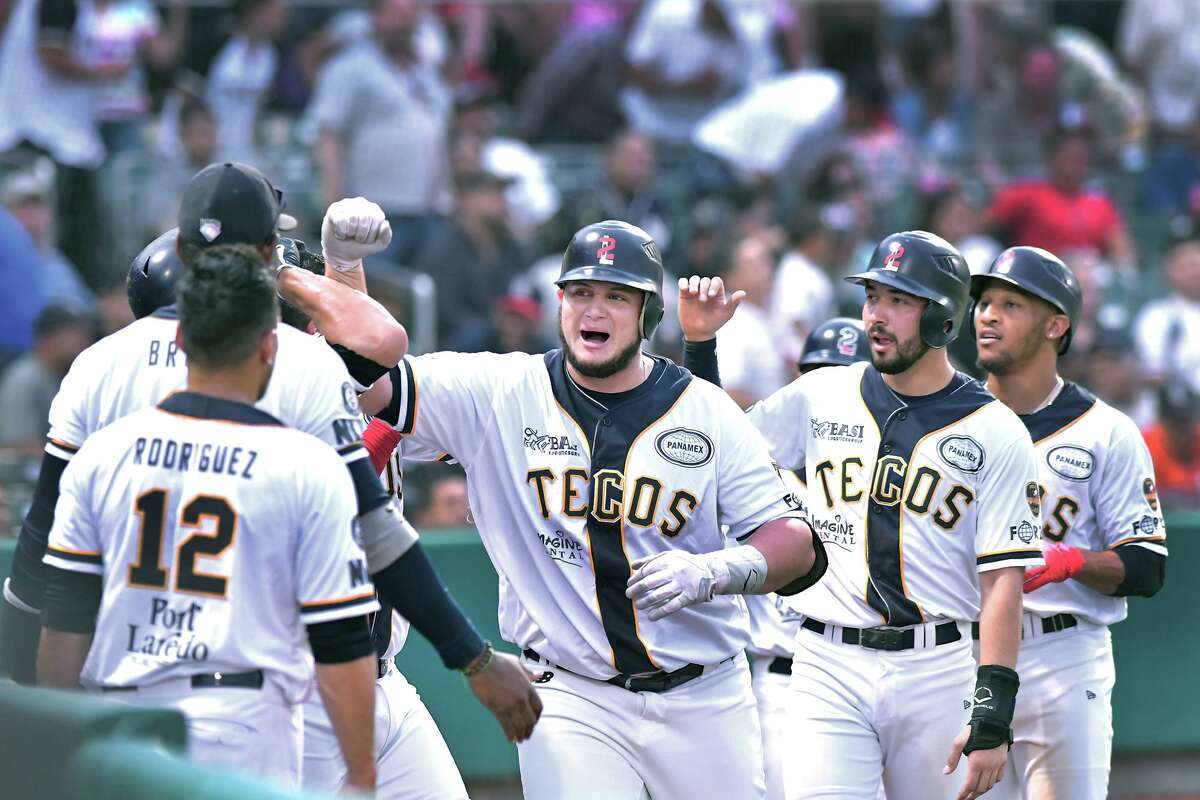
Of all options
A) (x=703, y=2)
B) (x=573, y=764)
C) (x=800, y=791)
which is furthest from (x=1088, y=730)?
(x=703, y=2)

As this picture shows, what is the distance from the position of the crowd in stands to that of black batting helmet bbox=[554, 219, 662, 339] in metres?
3.97

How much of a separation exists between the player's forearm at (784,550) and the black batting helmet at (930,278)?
3.16ft

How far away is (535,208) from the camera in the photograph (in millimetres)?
12516

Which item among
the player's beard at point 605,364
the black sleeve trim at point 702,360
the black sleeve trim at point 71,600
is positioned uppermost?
the black sleeve trim at point 702,360

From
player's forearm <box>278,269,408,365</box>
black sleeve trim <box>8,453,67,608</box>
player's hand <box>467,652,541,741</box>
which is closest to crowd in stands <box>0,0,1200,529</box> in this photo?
player's forearm <box>278,269,408,365</box>

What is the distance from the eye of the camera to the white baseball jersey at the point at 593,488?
5.43m

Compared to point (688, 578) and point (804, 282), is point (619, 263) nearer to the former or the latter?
point (688, 578)

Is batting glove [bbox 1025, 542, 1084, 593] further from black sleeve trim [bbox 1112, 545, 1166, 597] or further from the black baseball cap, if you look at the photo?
the black baseball cap

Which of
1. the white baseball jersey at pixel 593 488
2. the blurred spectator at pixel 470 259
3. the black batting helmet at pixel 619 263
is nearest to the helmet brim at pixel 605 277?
the black batting helmet at pixel 619 263

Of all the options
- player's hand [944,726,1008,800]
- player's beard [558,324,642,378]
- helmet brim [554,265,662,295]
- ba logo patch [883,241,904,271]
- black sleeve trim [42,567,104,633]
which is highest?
ba logo patch [883,241,904,271]

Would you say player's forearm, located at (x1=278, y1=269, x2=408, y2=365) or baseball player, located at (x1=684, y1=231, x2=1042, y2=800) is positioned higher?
player's forearm, located at (x1=278, y1=269, x2=408, y2=365)

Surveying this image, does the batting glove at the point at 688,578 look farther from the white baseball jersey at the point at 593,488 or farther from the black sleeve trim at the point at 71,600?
the black sleeve trim at the point at 71,600

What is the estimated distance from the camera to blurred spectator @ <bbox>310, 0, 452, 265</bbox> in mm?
11586

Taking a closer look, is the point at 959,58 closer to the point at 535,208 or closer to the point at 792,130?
the point at 792,130
